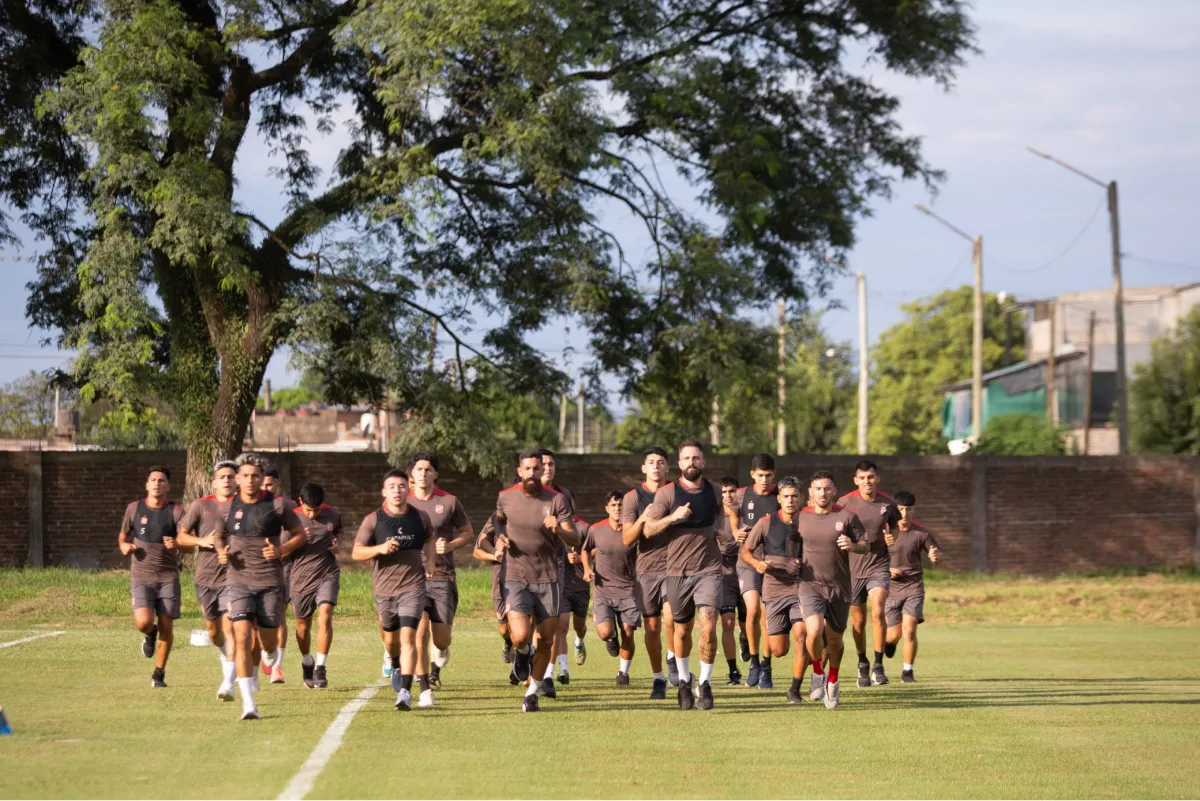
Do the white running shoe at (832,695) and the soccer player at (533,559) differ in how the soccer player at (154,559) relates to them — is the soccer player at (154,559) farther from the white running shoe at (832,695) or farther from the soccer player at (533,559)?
the white running shoe at (832,695)

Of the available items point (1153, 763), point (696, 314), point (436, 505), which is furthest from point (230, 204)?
point (1153, 763)

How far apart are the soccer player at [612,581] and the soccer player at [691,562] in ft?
7.93

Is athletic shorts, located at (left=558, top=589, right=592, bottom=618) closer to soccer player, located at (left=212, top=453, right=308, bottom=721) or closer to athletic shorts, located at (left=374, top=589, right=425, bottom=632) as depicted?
athletic shorts, located at (left=374, top=589, right=425, bottom=632)

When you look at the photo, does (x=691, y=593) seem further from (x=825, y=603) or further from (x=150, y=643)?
(x=150, y=643)

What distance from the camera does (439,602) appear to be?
13.5 metres

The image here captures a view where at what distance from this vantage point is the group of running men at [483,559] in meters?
12.6

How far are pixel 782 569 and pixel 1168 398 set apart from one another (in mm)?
31987

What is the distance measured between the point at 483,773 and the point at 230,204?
16597mm

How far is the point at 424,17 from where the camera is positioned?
22.8 m

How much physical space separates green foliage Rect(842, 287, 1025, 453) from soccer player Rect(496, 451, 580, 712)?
61698 millimetres

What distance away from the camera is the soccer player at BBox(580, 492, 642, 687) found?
15617 mm

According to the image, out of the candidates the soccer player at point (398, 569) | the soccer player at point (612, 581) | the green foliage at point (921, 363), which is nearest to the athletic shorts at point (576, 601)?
the soccer player at point (612, 581)

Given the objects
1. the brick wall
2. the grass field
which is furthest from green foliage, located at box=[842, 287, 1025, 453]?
the grass field

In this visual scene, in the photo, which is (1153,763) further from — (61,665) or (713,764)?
(61,665)
